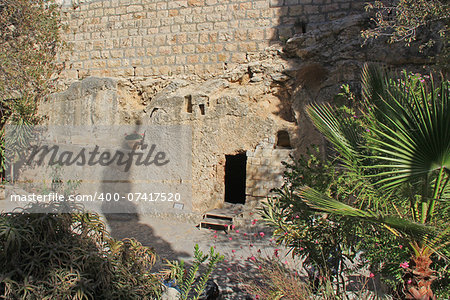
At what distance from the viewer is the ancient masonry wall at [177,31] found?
793cm

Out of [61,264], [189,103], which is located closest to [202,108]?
[189,103]

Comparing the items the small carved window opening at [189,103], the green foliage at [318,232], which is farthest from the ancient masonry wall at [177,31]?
the green foliage at [318,232]

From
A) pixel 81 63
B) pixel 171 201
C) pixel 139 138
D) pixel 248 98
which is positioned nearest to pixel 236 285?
pixel 171 201

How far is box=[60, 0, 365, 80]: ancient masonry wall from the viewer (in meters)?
7.93

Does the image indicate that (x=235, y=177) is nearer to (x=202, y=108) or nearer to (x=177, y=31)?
(x=202, y=108)

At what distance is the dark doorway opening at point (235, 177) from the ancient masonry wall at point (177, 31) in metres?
2.59

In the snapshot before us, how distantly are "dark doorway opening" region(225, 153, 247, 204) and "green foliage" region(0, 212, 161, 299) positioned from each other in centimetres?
688

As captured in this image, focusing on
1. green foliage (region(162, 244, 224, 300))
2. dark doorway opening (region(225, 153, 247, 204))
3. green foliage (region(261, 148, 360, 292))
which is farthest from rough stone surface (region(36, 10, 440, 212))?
green foliage (region(162, 244, 224, 300))

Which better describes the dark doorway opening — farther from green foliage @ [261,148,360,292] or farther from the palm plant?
the palm plant

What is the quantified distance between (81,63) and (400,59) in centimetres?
795

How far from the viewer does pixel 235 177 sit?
9.78 metres

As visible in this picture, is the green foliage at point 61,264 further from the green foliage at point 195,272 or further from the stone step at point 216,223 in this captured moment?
the stone step at point 216,223

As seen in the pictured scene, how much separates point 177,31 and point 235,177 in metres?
4.17

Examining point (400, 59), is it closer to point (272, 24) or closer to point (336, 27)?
point (336, 27)
